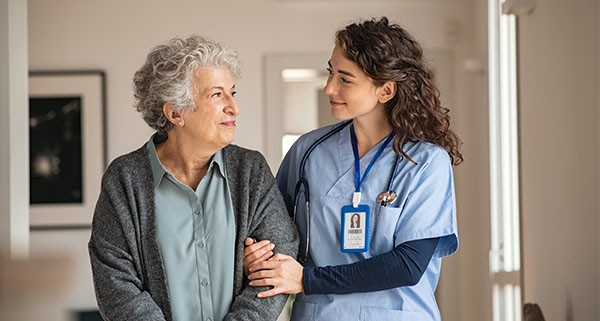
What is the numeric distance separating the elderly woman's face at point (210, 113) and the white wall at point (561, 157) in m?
0.92

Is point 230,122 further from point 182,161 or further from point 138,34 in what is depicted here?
point 138,34

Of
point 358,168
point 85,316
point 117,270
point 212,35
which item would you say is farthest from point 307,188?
point 85,316

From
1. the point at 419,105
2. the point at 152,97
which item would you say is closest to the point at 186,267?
the point at 152,97

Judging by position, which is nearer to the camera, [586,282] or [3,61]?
[586,282]

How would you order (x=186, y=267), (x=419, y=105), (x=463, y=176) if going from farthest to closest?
(x=463, y=176) < (x=419, y=105) < (x=186, y=267)

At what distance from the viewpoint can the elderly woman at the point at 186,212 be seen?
167 centimetres

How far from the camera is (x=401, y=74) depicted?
1.82m

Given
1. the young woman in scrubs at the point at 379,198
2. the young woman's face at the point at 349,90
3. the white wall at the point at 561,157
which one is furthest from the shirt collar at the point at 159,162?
the white wall at the point at 561,157

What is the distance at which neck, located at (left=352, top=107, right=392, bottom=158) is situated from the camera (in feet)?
6.33

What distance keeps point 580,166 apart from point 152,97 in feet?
3.80

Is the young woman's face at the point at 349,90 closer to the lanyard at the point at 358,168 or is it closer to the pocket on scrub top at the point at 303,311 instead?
the lanyard at the point at 358,168

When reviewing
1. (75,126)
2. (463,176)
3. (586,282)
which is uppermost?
(75,126)

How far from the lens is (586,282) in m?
1.91

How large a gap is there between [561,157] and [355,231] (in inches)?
30.2
